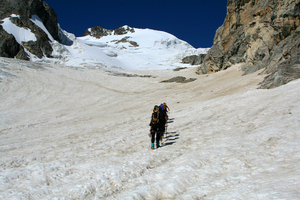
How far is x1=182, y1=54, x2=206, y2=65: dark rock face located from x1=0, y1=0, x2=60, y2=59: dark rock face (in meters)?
56.2

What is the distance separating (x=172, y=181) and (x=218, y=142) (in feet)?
11.6

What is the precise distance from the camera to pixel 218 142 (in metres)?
7.97

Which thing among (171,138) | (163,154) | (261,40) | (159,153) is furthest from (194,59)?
(163,154)

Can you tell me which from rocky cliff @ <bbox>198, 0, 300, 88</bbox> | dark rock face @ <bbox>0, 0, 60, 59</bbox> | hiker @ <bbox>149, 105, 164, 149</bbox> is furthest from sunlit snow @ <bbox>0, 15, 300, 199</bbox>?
dark rock face @ <bbox>0, 0, 60, 59</bbox>

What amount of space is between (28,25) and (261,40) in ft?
284

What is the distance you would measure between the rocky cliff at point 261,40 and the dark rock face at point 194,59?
45405 mm

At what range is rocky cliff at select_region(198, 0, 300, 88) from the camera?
17656 mm

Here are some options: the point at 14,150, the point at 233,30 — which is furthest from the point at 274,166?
the point at 233,30

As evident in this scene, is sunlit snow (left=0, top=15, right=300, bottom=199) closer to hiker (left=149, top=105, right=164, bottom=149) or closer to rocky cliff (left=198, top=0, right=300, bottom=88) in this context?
hiker (left=149, top=105, right=164, bottom=149)

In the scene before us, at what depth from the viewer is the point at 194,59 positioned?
88.5 meters

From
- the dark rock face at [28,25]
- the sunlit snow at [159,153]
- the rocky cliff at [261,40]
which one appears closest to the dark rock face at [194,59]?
the rocky cliff at [261,40]

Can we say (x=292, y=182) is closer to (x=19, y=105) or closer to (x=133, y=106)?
(x=133, y=106)

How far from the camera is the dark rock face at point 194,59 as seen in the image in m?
86.5

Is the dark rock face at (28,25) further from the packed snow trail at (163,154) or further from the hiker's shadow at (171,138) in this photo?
the hiker's shadow at (171,138)
